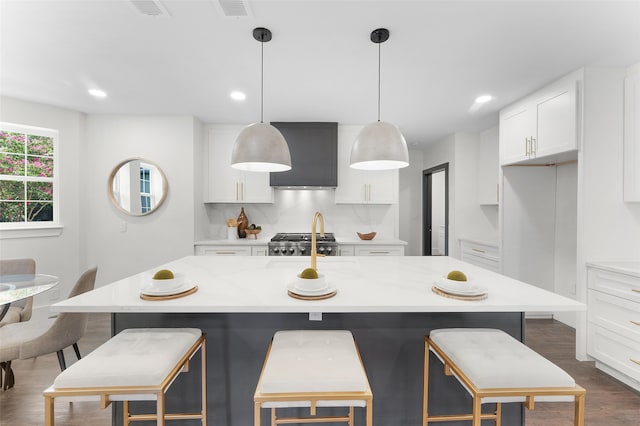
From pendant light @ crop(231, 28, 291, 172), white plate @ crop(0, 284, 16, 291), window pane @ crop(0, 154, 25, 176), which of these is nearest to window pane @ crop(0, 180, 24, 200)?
window pane @ crop(0, 154, 25, 176)

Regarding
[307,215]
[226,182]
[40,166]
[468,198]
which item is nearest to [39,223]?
[40,166]

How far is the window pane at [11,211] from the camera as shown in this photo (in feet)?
10.8

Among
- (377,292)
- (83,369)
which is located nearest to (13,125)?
(83,369)

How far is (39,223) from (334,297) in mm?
3922

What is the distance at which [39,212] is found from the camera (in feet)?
11.4

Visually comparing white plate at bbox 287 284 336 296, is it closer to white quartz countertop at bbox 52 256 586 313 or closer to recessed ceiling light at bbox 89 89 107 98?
white quartz countertop at bbox 52 256 586 313

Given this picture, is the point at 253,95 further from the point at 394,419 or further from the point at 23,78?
the point at 394,419

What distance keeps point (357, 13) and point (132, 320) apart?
220 centimetres

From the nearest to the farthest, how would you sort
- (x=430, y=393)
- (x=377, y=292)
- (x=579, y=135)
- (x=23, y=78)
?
(x=377, y=292)
(x=430, y=393)
(x=579, y=135)
(x=23, y=78)

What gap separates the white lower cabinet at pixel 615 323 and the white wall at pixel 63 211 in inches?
212

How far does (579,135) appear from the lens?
8.17 feet

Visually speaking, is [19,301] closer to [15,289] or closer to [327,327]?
[15,289]

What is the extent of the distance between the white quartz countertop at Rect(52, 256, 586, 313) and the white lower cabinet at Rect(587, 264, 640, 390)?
1.29m

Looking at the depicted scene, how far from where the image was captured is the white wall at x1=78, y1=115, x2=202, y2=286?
12.3ft
